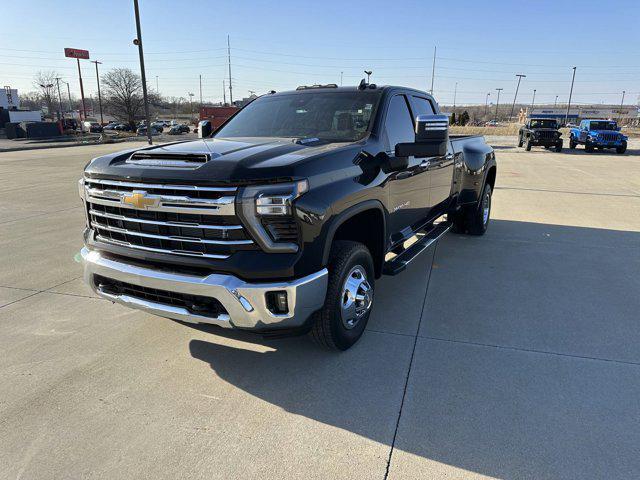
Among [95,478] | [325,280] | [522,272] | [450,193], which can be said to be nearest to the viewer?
[95,478]

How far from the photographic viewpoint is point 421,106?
16.9 feet

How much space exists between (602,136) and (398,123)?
25.9m

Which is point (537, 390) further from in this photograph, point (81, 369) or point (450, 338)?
point (81, 369)

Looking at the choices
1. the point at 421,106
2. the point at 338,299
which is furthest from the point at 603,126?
the point at 338,299

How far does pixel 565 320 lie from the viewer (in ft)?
13.3

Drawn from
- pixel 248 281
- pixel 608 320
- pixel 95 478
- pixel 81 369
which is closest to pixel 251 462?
pixel 95 478

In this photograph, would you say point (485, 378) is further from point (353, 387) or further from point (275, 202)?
point (275, 202)

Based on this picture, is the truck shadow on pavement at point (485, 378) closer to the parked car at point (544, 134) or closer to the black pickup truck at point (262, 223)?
the black pickup truck at point (262, 223)

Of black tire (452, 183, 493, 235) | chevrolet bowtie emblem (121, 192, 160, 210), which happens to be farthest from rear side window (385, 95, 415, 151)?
black tire (452, 183, 493, 235)

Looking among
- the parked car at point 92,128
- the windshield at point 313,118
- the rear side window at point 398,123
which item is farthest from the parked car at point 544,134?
the parked car at point 92,128

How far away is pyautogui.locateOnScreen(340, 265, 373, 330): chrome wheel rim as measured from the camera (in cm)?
331

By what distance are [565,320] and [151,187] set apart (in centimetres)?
355

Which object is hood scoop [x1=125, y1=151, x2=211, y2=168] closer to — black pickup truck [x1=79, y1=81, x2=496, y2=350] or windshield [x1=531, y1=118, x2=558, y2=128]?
black pickup truck [x1=79, y1=81, x2=496, y2=350]

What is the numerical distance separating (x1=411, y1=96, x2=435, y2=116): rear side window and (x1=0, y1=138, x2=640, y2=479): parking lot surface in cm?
182
